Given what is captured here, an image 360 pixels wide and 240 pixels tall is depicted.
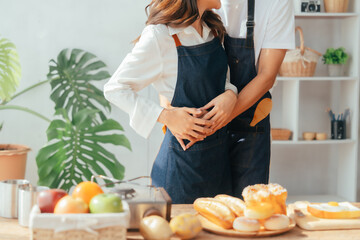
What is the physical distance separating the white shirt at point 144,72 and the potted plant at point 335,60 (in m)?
2.32

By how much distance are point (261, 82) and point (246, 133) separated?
228 millimetres

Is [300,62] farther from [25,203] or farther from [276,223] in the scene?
[25,203]

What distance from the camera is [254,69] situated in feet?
7.23

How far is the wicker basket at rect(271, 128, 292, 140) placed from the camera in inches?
154

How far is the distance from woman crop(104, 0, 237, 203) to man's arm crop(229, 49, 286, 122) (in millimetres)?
60

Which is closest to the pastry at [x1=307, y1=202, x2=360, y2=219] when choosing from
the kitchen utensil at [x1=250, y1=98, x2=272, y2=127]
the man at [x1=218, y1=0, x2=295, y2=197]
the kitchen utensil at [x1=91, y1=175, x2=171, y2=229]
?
the kitchen utensil at [x1=91, y1=175, x2=171, y2=229]

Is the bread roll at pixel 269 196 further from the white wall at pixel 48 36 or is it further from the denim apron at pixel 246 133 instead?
the white wall at pixel 48 36

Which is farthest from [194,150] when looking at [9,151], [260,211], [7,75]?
[7,75]

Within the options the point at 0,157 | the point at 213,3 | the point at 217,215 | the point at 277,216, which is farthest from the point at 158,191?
the point at 0,157

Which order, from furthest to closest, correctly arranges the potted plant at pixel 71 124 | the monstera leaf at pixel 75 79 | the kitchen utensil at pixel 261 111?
1. the monstera leaf at pixel 75 79
2. the potted plant at pixel 71 124
3. the kitchen utensil at pixel 261 111

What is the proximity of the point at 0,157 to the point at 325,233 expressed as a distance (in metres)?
2.45

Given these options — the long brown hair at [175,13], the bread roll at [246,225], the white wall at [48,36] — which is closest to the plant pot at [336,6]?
the white wall at [48,36]

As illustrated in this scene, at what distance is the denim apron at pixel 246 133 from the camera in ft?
7.04

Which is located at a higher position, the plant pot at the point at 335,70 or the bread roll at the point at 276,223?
the plant pot at the point at 335,70
